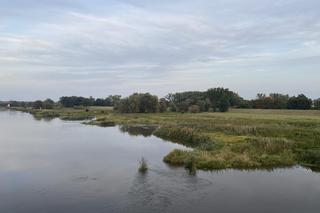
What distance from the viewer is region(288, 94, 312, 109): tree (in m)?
101

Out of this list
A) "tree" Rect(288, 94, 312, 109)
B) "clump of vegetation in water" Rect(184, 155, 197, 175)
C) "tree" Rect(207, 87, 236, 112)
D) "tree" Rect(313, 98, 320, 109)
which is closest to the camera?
"clump of vegetation in water" Rect(184, 155, 197, 175)

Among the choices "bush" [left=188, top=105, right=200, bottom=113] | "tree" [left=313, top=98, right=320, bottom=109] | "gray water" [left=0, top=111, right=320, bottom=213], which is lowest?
"gray water" [left=0, top=111, right=320, bottom=213]

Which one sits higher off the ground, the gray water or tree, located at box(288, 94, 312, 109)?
tree, located at box(288, 94, 312, 109)

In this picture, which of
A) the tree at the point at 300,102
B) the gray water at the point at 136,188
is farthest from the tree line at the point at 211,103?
the gray water at the point at 136,188

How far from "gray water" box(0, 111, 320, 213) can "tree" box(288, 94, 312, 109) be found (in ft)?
246

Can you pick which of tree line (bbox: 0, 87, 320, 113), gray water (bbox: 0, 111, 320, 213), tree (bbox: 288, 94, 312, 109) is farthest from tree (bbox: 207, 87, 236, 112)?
gray water (bbox: 0, 111, 320, 213)

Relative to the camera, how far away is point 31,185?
934 inches

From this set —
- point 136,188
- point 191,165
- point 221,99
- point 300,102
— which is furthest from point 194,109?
point 136,188

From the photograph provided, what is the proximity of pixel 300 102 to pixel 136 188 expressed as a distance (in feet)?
287

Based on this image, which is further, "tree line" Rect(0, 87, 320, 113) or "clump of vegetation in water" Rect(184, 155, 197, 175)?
"tree line" Rect(0, 87, 320, 113)

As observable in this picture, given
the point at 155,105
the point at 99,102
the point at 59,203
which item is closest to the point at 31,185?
the point at 59,203

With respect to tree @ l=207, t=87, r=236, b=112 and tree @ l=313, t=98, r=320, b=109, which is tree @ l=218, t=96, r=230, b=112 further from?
tree @ l=313, t=98, r=320, b=109

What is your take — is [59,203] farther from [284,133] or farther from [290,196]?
[284,133]

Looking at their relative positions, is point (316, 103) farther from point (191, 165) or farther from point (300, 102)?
point (191, 165)
